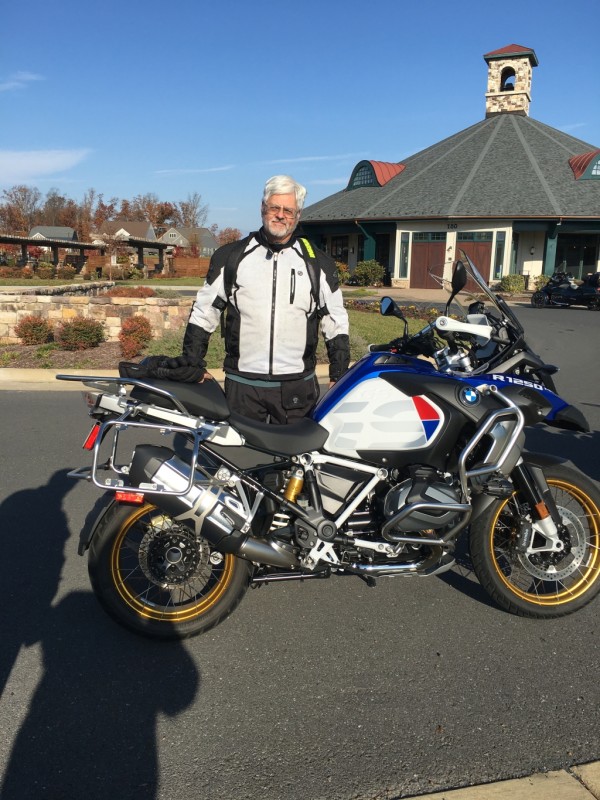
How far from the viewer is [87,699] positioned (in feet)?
9.36

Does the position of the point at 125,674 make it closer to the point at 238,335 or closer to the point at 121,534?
the point at 121,534

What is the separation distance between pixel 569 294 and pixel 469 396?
2374 centimetres

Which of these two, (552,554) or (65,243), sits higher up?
(65,243)

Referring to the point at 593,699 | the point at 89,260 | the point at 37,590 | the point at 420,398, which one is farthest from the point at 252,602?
the point at 89,260

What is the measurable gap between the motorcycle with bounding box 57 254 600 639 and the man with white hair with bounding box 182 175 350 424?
0.62 metres

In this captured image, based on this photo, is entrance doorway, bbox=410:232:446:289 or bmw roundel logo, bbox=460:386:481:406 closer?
bmw roundel logo, bbox=460:386:481:406

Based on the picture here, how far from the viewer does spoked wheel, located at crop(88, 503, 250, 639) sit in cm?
308

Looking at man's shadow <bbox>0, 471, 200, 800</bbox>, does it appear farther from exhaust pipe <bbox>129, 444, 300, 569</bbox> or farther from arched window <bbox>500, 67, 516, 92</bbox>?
arched window <bbox>500, 67, 516, 92</bbox>

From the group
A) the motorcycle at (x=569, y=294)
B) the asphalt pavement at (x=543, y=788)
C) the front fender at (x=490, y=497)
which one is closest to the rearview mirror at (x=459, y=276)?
the front fender at (x=490, y=497)

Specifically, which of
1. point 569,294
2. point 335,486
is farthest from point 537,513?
point 569,294

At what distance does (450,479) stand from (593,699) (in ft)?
3.61

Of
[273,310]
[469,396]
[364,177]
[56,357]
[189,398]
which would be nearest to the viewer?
[189,398]

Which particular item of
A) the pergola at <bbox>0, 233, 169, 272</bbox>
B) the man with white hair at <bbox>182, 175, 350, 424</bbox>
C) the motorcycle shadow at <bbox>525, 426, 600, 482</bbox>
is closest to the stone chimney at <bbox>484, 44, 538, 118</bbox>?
the pergola at <bbox>0, 233, 169, 272</bbox>

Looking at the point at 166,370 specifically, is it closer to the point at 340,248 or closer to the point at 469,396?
the point at 469,396
